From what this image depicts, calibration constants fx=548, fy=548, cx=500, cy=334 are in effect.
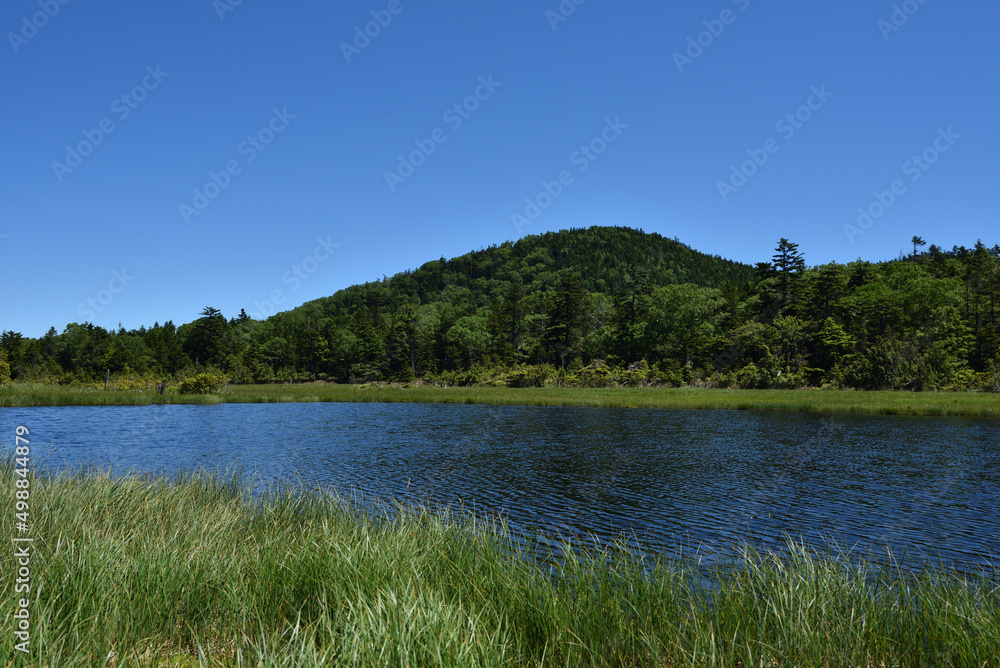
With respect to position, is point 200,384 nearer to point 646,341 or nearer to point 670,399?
point 670,399

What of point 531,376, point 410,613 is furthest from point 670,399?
point 410,613

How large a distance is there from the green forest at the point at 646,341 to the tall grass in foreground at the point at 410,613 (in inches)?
2366

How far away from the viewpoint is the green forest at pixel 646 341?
6391 centimetres

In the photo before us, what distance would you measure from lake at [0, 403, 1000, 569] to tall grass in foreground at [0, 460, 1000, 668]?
5.07m

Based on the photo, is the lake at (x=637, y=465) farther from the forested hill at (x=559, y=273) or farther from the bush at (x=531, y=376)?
the forested hill at (x=559, y=273)

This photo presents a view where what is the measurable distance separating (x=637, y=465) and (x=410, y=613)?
1970 centimetres

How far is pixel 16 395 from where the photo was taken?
4706cm

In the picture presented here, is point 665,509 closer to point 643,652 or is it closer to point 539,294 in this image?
point 643,652

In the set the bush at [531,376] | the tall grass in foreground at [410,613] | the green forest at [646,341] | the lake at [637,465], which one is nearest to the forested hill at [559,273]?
the green forest at [646,341]

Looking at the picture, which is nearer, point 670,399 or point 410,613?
point 410,613

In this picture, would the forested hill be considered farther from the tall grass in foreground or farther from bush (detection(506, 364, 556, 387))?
the tall grass in foreground

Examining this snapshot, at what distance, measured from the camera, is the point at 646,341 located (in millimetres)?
91875

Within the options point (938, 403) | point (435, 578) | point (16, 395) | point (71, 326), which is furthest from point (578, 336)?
point (71, 326)

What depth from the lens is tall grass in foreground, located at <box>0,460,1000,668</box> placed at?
4949mm
